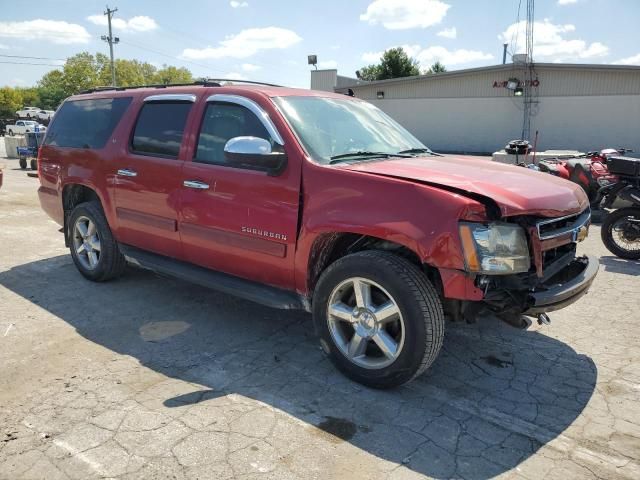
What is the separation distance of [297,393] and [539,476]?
145cm

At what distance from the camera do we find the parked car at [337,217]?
9.86 feet

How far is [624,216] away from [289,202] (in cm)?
535

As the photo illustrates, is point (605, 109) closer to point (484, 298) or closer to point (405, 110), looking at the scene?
point (405, 110)

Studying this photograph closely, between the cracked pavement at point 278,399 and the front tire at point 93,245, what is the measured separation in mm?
479

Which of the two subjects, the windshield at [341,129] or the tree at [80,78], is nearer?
the windshield at [341,129]

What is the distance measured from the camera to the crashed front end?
2895 mm

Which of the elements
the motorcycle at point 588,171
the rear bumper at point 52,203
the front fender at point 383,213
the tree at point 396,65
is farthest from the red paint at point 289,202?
the tree at point 396,65

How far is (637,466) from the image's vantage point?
2.62 m

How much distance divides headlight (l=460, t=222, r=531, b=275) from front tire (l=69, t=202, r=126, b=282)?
371cm

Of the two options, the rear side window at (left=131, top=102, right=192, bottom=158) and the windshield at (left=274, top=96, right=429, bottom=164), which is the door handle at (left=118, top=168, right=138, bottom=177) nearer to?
the rear side window at (left=131, top=102, right=192, bottom=158)

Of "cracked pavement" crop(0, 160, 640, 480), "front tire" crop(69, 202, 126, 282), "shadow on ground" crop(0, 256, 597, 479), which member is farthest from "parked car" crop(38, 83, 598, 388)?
"cracked pavement" crop(0, 160, 640, 480)

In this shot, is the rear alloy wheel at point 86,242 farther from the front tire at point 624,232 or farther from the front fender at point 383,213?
the front tire at point 624,232

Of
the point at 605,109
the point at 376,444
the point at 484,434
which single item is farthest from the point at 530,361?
the point at 605,109

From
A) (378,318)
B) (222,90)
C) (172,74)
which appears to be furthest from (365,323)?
(172,74)
